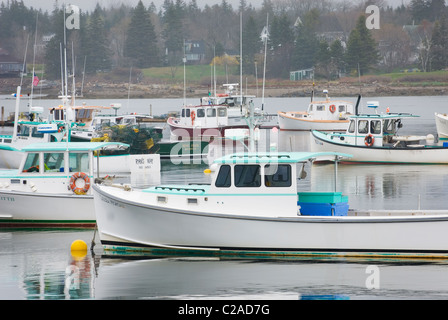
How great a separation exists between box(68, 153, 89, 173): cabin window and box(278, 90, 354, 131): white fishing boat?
38.5 m

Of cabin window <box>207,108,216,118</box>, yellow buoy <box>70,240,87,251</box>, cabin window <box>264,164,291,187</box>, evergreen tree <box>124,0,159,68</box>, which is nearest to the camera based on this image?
cabin window <box>264,164,291,187</box>

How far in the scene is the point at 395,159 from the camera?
127 feet

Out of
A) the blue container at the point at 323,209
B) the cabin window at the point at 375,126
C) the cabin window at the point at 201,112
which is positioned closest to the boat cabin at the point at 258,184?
the blue container at the point at 323,209

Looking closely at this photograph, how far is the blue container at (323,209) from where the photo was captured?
1859 centimetres

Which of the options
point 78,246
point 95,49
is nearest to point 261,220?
point 78,246

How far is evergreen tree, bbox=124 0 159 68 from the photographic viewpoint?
538 feet

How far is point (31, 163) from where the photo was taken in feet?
74.8

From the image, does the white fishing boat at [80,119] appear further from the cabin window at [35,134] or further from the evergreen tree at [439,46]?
the evergreen tree at [439,46]

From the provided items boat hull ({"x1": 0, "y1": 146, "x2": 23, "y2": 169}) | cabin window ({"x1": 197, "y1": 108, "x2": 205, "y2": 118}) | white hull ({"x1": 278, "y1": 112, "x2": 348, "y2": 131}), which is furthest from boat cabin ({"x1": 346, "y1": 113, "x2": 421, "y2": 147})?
white hull ({"x1": 278, "y1": 112, "x2": 348, "y2": 131})

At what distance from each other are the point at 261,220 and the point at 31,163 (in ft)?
25.4

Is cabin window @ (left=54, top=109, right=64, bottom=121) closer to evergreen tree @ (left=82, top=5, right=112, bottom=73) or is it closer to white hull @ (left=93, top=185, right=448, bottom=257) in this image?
white hull @ (left=93, top=185, right=448, bottom=257)

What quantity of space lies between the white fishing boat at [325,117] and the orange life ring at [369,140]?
21.1m
